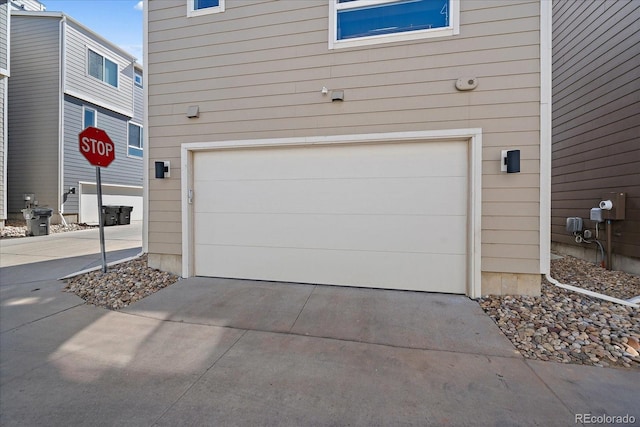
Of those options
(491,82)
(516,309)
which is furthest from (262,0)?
(516,309)

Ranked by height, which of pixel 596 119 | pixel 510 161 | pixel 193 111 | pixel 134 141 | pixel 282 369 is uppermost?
pixel 134 141

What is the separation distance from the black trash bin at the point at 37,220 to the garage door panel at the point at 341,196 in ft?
23.6

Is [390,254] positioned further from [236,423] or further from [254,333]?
[236,423]

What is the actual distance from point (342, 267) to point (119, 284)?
120 inches

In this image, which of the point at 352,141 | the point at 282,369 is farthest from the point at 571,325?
the point at 352,141

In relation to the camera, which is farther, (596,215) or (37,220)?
(37,220)

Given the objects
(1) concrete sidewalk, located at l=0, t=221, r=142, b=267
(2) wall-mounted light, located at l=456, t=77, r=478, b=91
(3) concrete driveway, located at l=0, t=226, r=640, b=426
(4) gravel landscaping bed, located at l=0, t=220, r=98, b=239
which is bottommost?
(3) concrete driveway, located at l=0, t=226, r=640, b=426

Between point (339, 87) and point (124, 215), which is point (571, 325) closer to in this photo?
point (339, 87)

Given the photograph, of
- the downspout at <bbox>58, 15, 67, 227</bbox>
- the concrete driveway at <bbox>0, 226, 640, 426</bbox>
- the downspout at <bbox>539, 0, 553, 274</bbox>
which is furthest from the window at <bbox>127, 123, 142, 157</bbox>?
the downspout at <bbox>539, 0, 553, 274</bbox>

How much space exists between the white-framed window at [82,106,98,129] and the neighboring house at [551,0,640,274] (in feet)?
47.3

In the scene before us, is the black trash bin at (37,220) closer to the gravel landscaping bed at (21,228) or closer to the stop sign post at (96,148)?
the gravel landscaping bed at (21,228)

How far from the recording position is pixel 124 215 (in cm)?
1201

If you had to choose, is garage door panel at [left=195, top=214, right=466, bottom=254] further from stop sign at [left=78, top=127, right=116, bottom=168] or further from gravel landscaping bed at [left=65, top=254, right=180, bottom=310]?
stop sign at [left=78, top=127, right=116, bottom=168]

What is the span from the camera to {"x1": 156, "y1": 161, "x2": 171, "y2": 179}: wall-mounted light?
442 cm
